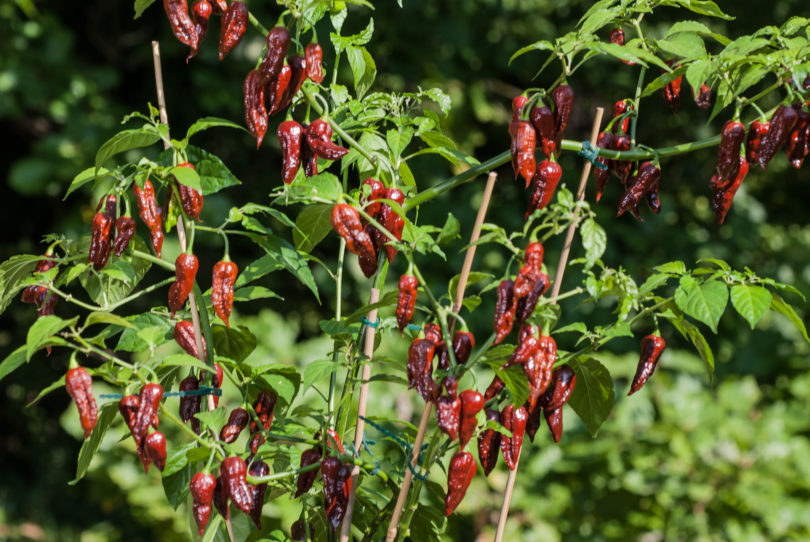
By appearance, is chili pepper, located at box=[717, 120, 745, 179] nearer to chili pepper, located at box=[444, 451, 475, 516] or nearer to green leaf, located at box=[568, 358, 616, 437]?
green leaf, located at box=[568, 358, 616, 437]

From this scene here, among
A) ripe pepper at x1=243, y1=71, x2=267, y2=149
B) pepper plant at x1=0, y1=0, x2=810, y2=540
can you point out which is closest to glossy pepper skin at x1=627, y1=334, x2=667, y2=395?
pepper plant at x1=0, y1=0, x2=810, y2=540

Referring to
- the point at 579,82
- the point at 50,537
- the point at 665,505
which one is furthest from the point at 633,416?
the point at 50,537

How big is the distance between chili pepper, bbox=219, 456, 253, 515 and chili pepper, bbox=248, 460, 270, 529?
0.07ft

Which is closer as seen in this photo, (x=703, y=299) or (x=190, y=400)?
(x=703, y=299)

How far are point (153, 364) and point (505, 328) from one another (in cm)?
34

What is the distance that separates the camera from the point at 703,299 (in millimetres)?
763

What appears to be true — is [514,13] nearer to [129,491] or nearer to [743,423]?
[743,423]

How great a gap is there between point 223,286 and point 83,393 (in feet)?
0.55

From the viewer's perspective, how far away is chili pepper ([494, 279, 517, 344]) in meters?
0.71

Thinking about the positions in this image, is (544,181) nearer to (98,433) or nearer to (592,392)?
(592,392)

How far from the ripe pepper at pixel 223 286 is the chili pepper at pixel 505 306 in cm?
27

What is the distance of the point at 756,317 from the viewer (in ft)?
2.51

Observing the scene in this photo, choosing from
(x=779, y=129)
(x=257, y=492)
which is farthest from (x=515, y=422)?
(x=779, y=129)

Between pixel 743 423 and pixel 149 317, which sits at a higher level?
pixel 149 317
